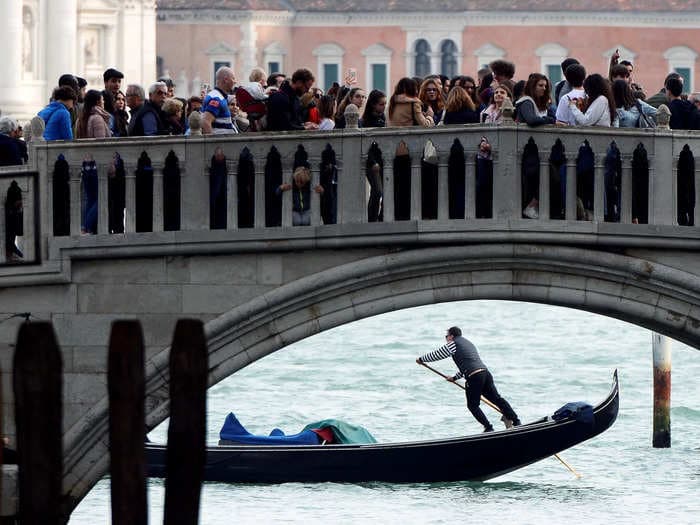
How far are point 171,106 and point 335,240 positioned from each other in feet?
3.34

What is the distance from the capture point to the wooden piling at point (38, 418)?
8375 mm

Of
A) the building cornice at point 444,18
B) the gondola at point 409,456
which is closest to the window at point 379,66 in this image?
the building cornice at point 444,18

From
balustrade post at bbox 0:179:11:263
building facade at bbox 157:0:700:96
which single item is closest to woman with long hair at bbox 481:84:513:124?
balustrade post at bbox 0:179:11:263

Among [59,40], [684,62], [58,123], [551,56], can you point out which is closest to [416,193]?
[58,123]

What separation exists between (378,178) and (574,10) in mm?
48130

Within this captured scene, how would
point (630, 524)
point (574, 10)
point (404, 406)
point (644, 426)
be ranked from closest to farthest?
point (630, 524), point (644, 426), point (404, 406), point (574, 10)

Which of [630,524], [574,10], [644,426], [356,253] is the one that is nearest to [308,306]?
[356,253]

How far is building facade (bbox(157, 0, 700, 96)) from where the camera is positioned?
192 feet

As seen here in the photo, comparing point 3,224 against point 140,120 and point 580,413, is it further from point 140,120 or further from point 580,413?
point 580,413

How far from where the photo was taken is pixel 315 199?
11.0m

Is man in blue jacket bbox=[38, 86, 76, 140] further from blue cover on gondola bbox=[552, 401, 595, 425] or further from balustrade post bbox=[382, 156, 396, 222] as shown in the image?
blue cover on gondola bbox=[552, 401, 595, 425]

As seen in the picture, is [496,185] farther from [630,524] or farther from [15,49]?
[15,49]

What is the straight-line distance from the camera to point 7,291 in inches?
443

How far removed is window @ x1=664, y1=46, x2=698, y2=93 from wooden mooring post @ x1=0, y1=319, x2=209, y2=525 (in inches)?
1991
